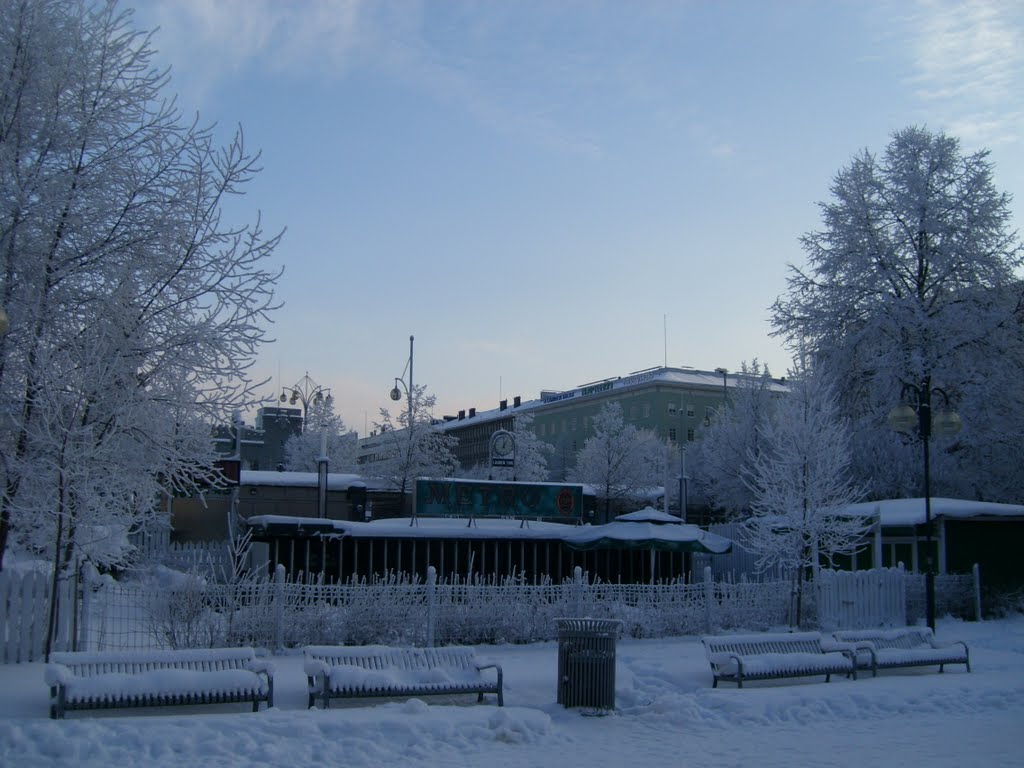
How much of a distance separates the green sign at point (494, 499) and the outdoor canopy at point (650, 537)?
1.31 metres

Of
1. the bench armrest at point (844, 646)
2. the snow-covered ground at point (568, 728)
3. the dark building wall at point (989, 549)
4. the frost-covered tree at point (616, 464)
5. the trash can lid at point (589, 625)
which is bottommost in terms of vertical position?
the snow-covered ground at point (568, 728)

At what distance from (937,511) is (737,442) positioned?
2299 cm

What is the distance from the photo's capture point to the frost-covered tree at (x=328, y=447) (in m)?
64.8

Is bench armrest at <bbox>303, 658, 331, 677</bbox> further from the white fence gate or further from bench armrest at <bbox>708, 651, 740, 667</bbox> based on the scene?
the white fence gate

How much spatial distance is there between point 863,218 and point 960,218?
10.7ft

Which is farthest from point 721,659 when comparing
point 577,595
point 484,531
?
point 484,531

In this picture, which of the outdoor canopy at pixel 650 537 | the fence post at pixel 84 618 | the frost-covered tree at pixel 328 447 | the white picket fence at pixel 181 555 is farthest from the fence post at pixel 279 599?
the frost-covered tree at pixel 328 447

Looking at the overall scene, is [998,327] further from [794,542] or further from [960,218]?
[794,542]

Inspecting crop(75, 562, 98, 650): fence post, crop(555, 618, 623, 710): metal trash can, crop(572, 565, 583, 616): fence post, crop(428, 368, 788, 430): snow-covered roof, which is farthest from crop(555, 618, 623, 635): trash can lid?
crop(428, 368, 788, 430): snow-covered roof

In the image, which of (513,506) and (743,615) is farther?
(513,506)

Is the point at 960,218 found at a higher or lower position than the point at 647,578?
higher

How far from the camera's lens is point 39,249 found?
12.2 meters

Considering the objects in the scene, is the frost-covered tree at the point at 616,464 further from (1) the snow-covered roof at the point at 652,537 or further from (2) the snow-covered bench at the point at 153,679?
(2) the snow-covered bench at the point at 153,679

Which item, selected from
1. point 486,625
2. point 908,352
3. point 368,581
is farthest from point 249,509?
point 908,352
